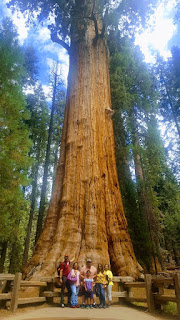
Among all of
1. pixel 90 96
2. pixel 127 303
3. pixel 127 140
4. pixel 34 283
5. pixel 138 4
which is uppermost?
pixel 138 4

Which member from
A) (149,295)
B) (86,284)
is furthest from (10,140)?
(149,295)

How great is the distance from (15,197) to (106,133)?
221 inches

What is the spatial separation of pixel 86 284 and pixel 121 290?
1230mm

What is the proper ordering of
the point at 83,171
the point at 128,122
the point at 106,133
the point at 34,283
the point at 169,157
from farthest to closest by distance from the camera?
the point at 169,157, the point at 128,122, the point at 106,133, the point at 83,171, the point at 34,283

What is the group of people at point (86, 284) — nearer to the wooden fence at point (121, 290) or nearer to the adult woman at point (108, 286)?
the adult woman at point (108, 286)

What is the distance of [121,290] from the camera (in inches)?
243

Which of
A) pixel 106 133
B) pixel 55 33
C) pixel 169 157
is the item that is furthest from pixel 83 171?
pixel 169 157

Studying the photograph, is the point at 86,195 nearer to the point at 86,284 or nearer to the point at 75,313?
the point at 86,284

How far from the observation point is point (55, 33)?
37.9 ft

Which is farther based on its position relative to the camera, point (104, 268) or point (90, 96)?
point (90, 96)

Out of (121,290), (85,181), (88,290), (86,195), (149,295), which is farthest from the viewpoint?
(85,181)

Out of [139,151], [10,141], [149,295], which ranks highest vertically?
[139,151]

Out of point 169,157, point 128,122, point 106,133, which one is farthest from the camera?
point 169,157

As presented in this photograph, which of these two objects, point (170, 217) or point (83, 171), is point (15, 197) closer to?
point (83, 171)
